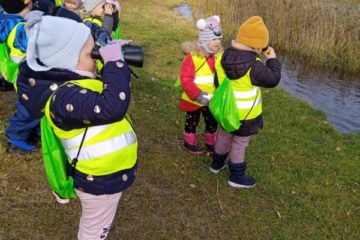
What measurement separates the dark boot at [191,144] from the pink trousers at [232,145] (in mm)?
581

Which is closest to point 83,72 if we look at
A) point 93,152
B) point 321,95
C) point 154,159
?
point 93,152

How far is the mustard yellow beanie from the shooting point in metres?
3.65

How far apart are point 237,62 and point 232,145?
35.9 inches

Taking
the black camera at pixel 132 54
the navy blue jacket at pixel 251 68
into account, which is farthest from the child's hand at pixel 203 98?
the black camera at pixel 132 54

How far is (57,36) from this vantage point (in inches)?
82.7

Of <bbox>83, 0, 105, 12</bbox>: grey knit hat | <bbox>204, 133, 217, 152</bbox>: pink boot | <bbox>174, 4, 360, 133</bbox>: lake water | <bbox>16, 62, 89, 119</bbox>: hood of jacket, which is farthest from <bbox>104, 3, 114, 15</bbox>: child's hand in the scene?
<bbox>174, 4, 360, 133</bbox>: lake water

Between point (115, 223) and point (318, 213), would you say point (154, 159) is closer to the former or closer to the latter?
point (115, 223)

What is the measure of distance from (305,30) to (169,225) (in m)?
8.57

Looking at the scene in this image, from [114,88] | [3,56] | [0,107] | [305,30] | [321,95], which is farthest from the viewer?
[305,30]

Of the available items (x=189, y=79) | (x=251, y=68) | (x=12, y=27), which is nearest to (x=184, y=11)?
(x=189, y=79)

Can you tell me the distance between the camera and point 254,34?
A: 12.0ft

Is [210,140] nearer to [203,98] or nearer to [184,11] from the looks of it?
[203,98]

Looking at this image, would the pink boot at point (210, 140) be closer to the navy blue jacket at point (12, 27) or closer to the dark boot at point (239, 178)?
the dark boot at point (239, 178)

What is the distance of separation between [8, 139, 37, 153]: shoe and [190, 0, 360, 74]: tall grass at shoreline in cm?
833
